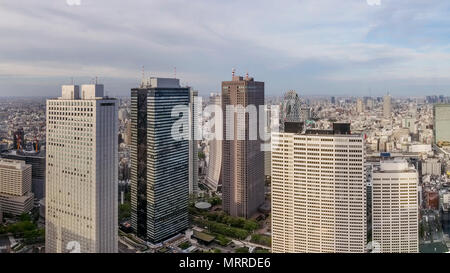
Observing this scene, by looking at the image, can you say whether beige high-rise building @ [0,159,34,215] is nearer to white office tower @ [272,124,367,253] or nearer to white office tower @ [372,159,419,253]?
white office tower @ [272,124,367,253]

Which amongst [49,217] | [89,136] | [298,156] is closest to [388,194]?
[298,156]

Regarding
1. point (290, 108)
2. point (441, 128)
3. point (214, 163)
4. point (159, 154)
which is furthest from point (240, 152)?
point (441, 128)

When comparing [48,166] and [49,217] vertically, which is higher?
[48,166]

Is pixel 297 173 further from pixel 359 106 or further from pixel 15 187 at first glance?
pixel 15 187

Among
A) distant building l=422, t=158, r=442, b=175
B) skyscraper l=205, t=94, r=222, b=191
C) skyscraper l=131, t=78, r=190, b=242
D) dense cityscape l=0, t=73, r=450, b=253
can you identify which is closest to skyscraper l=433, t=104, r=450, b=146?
dense cityscape l=0, t=73, r=450, b=253

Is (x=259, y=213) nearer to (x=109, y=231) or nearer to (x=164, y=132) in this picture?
(x=164, y=132)

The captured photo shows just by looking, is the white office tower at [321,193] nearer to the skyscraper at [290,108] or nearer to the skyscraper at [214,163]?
the skyscraper at [290,108]
